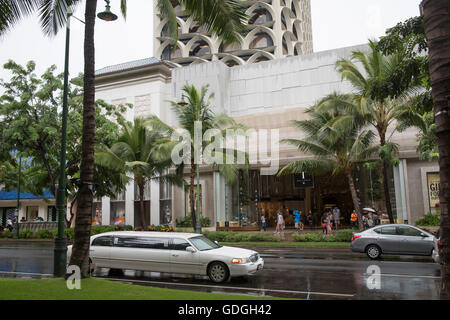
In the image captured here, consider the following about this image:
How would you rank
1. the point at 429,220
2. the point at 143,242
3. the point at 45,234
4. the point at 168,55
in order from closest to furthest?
the point at 143,242 → the point at 429,220 → the point at 45,234 → the point at 168,55

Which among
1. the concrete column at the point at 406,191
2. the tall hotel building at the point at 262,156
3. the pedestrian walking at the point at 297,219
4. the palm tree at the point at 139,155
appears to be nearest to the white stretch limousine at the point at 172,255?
the palm tree at the point at 139,155

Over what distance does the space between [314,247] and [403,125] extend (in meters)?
7.42

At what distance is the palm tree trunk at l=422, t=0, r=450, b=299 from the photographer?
14.7 ft

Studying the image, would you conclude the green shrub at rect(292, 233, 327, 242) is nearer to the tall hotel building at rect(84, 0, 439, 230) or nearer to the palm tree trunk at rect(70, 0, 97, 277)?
the tall hotel building at rect(84, 0, 439, 230)

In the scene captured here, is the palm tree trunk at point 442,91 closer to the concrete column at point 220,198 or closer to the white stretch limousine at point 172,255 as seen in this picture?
the white stretch limousine at point 172,255

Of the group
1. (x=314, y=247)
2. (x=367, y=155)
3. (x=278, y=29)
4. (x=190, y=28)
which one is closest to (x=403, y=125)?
(x=367, y=155)

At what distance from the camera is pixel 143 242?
1177 cm

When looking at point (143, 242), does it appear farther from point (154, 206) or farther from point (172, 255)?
point (154, 206)

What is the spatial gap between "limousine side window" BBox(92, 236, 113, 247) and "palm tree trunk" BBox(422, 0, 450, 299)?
32.1 feet

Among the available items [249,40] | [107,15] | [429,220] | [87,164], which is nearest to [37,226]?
[107,15]

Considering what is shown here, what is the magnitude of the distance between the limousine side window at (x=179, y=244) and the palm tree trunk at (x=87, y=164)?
10.6 feet

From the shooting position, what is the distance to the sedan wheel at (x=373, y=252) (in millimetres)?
15211

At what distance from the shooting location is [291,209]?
124 ft

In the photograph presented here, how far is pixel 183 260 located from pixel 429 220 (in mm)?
17690
